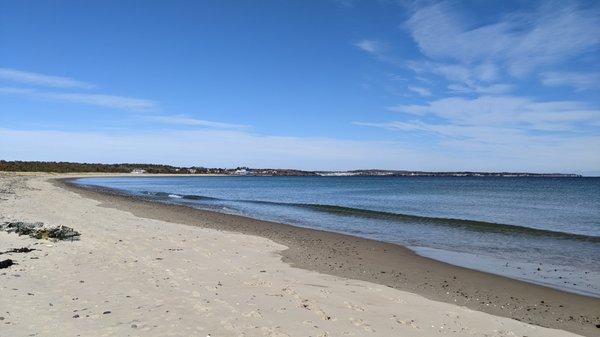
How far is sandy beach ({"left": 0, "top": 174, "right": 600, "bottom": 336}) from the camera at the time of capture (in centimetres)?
647

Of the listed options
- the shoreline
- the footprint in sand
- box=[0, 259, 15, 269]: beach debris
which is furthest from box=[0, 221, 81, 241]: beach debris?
the footprint in sand

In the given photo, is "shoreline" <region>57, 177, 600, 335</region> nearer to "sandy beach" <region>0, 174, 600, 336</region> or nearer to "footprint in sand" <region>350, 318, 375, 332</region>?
"sandy beach" <region>0, 174, 600, 336</region>

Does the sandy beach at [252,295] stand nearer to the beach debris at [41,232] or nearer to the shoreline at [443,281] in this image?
the shoreline at [443,281]

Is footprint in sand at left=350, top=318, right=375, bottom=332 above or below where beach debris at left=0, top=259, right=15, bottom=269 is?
below

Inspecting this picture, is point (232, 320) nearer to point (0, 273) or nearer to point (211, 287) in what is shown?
point (211, 287)

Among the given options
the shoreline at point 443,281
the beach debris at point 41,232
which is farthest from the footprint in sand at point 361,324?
the beach debris at point 41,232

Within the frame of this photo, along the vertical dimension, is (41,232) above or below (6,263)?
above

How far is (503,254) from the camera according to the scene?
15.4 m

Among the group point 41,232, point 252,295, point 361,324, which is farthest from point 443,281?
point 41,232

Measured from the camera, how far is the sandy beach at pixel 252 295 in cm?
647

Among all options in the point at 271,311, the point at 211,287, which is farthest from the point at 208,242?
the point at 271,311

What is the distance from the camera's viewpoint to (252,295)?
8.12 m

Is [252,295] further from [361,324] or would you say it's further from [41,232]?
[41,232]

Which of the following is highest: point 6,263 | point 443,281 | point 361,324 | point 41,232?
point 41,232
